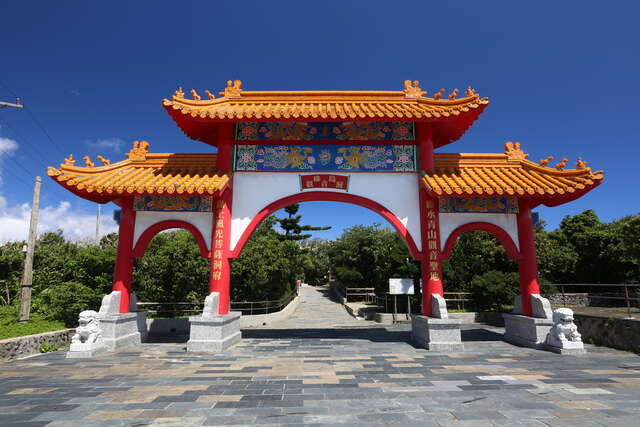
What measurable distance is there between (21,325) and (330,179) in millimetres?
13934

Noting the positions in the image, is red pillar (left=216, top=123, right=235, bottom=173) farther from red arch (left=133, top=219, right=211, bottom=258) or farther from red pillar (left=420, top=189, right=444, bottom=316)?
red pillar (left=420, top=189, right=444, bottom=316)

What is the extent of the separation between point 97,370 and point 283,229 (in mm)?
31892

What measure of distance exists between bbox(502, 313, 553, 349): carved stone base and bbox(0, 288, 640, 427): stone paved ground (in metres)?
0.49

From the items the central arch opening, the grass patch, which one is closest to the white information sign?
the central arch opening

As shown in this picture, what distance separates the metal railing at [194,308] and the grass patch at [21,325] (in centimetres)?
307

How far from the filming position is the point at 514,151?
8.65m

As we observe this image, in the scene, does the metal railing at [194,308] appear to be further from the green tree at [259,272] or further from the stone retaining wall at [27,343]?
the stone retaining wall at [27,343]

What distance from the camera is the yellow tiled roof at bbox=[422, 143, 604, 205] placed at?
7.20m

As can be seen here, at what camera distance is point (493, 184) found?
744cm

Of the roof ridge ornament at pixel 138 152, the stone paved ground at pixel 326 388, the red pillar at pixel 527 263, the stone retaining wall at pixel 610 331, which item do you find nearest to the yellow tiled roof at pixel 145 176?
the roof ridge ornament at pixel 138 152

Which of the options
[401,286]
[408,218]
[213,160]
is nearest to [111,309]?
[213,160]

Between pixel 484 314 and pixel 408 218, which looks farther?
pixel 484 314

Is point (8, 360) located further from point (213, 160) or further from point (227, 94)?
point (227, 94)

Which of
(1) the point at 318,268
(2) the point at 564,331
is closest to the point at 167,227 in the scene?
(2) the point at 564,331
